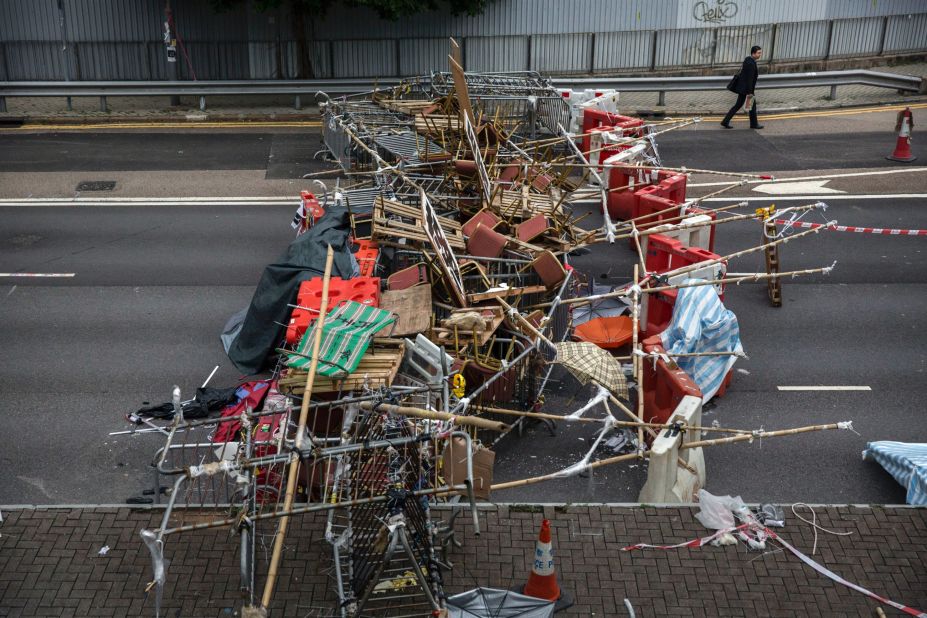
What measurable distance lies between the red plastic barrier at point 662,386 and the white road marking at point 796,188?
820 centimetres

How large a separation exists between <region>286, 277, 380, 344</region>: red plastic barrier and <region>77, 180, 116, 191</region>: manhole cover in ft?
28.9

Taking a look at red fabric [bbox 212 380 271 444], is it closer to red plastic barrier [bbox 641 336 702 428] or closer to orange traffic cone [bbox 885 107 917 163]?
red plastic barrier [bbox 641 336 702 428]

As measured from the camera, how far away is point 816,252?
14.8 metres

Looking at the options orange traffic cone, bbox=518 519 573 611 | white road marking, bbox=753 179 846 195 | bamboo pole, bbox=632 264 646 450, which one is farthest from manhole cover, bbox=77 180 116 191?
orange traffic cone, bbox=518 519 573 611

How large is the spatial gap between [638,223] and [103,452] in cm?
756

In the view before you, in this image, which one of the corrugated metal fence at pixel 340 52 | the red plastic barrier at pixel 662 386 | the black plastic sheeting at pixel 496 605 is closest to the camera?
the black plastic sheeting at pixel 496 605

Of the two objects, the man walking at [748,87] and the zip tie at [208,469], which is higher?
the man walking at [748,87]

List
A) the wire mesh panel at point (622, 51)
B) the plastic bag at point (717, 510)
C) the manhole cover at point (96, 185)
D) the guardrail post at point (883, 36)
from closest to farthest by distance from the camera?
the plastic bag at point (717, 510) → the manhole cover at point (96, 185) → the wire mesh panel at point (622, 51) → the guardrail post at point (883, 36)

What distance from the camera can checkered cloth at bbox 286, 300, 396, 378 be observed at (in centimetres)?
839

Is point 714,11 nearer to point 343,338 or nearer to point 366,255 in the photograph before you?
point 366,255

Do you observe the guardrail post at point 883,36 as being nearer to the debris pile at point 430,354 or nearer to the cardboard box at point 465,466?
the debris pile at point 430,354

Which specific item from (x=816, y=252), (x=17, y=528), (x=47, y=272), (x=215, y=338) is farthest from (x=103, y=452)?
(x=816, y=252)

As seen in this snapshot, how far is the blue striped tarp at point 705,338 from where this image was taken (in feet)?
33.6

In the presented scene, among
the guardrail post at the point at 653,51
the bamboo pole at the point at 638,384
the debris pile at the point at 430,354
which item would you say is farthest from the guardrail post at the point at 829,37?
the bamboo pole at the point at 638,384
